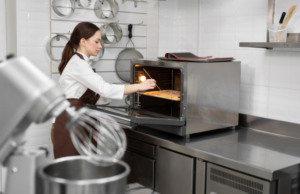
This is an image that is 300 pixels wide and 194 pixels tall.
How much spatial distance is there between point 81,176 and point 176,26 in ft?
7.76

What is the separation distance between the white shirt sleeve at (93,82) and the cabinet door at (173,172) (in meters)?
0.44

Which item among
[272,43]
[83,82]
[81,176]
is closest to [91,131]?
[81,176]

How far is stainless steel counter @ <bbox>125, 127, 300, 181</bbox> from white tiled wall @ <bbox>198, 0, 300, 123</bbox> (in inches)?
8.0

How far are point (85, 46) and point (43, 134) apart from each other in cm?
83

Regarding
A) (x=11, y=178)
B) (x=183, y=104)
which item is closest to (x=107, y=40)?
(x=183, y=104)

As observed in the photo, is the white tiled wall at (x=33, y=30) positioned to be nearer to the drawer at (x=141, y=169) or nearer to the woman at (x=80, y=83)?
the woman at (x=80, y=83)

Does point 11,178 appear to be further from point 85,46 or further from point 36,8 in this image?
point 36,8

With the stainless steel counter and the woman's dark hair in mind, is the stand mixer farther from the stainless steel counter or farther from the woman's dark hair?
the woman's dark hair

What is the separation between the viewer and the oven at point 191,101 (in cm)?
194

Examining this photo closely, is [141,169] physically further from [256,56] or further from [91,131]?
[91,131]

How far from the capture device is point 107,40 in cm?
268

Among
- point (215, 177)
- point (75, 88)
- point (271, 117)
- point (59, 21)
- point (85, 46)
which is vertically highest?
point (59, 21)

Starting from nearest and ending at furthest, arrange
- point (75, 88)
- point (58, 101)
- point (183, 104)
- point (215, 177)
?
point (58, 101) < point (215, 177) < point (183, 104) < point (75, 88)

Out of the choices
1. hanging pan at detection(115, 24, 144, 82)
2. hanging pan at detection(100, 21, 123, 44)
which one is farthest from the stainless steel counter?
hanging pan at detection(100, 21, 123, 44)
